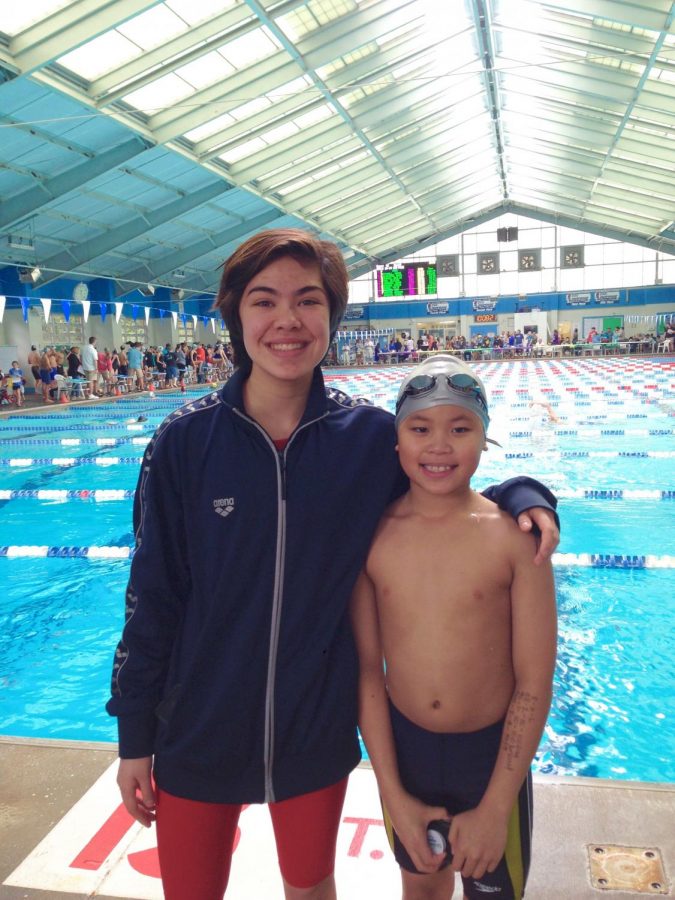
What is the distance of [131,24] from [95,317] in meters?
16.0

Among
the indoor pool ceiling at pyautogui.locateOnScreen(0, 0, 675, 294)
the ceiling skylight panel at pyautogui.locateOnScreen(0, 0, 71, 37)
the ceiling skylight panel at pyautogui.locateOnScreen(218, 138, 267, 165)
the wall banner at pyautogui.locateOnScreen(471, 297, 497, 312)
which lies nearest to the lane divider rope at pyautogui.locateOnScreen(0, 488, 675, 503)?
the indoor pool ceiling at pyautogui.locateOnScreen(0, 0, 675, 294)

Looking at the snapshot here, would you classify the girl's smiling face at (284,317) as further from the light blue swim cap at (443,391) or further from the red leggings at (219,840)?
the red leggings at (219,840)

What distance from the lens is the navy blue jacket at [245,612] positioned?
1.33 meters

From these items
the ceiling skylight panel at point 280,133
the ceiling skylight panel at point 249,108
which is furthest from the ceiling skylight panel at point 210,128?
the ceiling skylight panel at point 280,133

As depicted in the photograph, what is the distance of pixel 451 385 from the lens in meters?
1.39

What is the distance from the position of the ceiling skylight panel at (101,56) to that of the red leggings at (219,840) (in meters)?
11.1

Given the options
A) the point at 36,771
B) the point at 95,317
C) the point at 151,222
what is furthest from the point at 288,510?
the point at 95,317

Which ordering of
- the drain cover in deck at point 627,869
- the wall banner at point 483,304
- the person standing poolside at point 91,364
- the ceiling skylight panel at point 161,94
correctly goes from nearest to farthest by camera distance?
1. the drain cover in deck at point 627,869
2. the ceiling skylight panel at point 161,94
3. the person standing poolside at point 91,364
4. the wall banner at point 483,304

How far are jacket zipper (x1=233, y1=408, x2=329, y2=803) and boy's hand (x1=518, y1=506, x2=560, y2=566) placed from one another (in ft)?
1.43

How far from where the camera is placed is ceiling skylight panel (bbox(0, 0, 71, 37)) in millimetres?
8711

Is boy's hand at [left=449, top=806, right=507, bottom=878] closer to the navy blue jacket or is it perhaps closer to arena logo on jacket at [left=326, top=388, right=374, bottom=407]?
the navy blue jacket

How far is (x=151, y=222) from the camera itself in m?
18.0

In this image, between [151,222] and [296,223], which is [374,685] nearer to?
[151,222]

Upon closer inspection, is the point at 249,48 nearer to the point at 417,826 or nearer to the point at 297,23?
the point at 297,23
